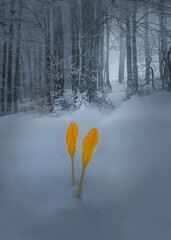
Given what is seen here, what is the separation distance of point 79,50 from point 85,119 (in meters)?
0.26

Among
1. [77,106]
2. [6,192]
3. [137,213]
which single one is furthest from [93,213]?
[77,106]

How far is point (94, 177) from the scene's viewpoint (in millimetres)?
402

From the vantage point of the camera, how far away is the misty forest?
1.03 feet

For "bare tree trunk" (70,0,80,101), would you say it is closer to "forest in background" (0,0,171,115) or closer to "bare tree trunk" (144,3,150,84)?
"forest in background" (0,0,171,115)

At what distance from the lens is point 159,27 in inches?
25.0

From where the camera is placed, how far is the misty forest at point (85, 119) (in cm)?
32

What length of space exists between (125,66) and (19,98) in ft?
1.31

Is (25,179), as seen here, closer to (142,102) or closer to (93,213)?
(93,213)

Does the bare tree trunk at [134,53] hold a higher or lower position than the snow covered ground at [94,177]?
higher

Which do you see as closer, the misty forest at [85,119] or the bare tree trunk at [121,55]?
the misty forest at [85,119]

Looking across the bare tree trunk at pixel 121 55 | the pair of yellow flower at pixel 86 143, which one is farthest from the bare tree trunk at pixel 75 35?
the pair of yellow flower at pixel 86 143

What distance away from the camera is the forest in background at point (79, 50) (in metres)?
0.59

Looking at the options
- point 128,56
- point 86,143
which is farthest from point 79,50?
point 86,143

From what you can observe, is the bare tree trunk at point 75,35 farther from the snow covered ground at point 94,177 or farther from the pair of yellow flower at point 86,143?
the pair of yellow flower at point 86,143
